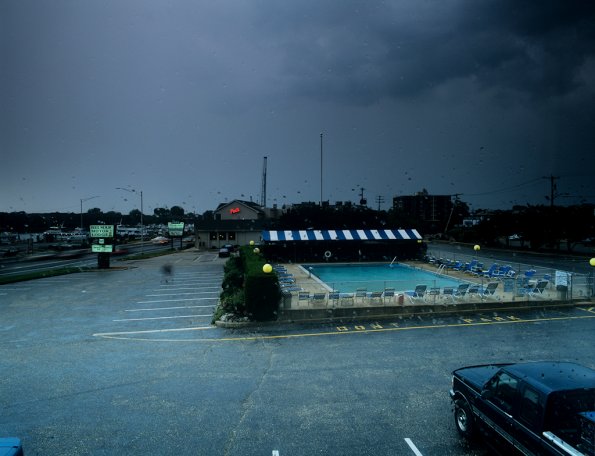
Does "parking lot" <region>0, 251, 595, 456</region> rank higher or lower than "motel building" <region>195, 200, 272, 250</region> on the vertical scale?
lower

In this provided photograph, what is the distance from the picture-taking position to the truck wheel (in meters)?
7.76

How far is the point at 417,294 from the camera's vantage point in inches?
756

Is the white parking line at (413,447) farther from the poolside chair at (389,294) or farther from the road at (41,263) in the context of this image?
the road at (41,263)

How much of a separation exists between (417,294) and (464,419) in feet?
37.8

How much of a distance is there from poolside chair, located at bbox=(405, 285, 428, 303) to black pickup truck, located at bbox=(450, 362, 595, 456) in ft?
36.6

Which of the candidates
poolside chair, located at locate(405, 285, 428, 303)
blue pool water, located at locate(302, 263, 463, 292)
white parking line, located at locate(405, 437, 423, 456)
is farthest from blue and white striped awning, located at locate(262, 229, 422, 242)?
white parking line, located at locate(405, 437, 423, 456)

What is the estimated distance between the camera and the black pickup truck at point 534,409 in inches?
229

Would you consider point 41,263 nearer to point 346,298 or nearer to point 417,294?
point 346,298

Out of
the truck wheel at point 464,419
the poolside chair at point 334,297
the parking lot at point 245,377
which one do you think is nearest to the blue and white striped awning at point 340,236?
the parking lot at point 245,377

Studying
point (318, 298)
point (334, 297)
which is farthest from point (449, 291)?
point (318, 298)

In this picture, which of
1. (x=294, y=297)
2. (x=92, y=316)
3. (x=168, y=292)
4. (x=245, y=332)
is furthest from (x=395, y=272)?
(x=92, y=316)

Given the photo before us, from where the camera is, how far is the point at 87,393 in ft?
34.1

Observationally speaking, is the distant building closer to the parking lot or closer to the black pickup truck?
the parking lot

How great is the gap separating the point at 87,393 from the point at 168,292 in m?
15.1
